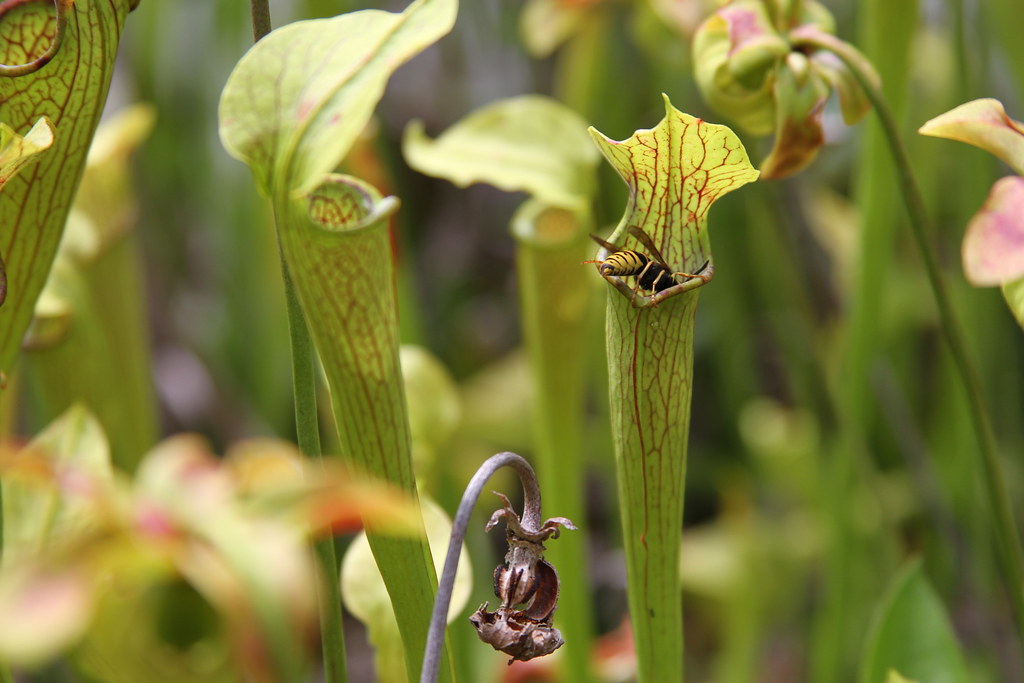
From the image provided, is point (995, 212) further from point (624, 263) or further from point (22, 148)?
point (22, 148)

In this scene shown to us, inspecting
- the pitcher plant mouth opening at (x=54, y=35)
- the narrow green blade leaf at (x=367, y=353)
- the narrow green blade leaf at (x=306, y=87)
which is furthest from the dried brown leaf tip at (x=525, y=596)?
the pitcher plant mouth opening at (x=54, y=35)

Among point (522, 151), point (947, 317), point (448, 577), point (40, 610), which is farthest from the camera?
point (522, 151)

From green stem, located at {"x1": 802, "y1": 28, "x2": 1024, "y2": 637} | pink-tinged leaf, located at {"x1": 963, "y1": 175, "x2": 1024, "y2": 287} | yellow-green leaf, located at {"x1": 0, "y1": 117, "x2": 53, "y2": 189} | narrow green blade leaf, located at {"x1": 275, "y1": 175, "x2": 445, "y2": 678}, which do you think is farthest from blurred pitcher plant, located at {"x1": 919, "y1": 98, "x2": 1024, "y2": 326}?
yellow-green leaf, located at {"x1": 0, "y1": 117, "x2": 53, "y2": 189}

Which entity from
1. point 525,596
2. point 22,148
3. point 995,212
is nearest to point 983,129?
point 995,212

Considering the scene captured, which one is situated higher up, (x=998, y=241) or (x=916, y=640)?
(x=998, y=241)

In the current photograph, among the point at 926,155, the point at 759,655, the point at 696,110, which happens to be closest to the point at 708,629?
the point at 759,655
